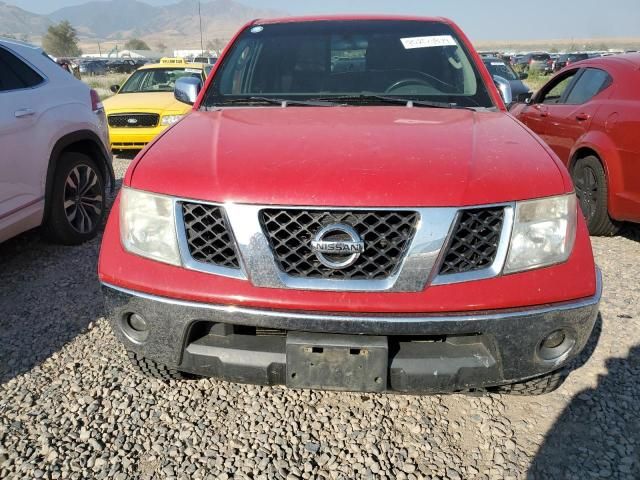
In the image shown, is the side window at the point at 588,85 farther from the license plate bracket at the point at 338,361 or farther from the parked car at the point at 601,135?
the license plate bracket at the point at 338,361

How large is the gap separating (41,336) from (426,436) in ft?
7.24

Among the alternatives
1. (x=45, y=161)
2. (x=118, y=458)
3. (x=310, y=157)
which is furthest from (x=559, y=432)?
(x=45, y=161)

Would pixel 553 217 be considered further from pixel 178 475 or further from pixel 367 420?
pixel 178 475

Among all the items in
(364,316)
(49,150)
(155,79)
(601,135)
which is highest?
(364,316)

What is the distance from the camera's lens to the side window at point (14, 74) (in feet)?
12.5

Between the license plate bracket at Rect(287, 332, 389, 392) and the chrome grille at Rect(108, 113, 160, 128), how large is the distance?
23.2 feet

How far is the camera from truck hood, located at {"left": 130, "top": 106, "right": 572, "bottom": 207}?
6.03ft

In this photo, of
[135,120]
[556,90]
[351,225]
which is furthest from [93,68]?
[351,225]

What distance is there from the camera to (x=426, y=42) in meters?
3.26

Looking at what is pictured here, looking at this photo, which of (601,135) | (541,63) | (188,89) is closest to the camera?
(188,89)

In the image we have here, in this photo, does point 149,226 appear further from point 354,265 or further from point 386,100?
point 386,100

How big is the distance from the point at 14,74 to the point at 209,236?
2990mm

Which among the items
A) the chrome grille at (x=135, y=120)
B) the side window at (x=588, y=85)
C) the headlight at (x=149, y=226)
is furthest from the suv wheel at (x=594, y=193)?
the chrome grille at (x=135, y=120)

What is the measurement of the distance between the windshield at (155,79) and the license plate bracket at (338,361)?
8.80m
